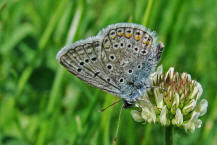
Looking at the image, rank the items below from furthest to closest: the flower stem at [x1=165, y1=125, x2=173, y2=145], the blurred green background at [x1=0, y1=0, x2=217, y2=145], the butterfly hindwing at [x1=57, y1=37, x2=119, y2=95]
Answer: the blurred green background at [x1=0, y1=0, x2=217, y2=145]
the butterfly hindwing at [x1=57, y1=37, x2=119, y2=95]
the flower stem at [x1=165, y1=125, x2=173, y2=145]

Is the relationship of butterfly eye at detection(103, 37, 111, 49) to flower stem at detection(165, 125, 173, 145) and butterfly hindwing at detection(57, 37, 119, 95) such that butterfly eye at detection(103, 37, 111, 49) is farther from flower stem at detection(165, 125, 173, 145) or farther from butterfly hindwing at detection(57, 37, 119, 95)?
flower stem at detection(165, 125, 173, 145)

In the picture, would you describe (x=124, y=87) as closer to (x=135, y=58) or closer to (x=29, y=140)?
(x=135, y=58)

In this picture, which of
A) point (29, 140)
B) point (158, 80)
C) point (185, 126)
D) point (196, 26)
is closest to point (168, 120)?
point (185, 126)

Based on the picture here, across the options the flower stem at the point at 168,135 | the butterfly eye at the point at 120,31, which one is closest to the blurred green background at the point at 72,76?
the butterfly eye at the point at 120,31

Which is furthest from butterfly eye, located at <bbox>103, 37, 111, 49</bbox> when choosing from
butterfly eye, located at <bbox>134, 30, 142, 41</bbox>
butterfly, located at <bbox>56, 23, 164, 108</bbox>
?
butterfly eye, located at <bbox>134, 30, 142, 41</bbox>

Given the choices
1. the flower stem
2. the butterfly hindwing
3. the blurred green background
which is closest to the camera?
the flower stem

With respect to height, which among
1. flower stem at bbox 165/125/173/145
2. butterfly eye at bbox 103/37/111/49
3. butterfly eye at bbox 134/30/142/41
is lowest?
flower stem at bbox 165/125/173/145

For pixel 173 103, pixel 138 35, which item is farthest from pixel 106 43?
pixel 173 103
